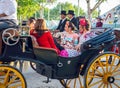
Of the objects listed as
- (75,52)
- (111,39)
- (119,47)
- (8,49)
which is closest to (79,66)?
(75,52)

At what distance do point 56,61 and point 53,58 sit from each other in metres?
0.07

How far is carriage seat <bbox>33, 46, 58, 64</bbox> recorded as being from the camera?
16.3ft

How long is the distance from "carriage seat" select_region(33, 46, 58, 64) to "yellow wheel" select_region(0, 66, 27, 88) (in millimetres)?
479

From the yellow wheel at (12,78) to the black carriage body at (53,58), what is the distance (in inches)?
8.8

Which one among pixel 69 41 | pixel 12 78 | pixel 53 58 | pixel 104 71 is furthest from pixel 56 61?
pixel 69 41

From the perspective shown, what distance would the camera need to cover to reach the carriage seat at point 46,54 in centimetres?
496

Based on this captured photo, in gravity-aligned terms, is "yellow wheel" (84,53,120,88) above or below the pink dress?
below

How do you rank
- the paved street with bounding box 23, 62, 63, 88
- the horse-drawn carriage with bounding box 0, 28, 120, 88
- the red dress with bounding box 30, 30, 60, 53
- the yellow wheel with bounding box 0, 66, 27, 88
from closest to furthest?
1. the yellow wheel with bounding box 0, 66, 27, 88
2. the horse-drawn carriage with bounding box 0, 28, 120, 88
3. the red dress with bounding box 30, 30, 60, 53
4. the paved street with bounding box 23, 62, 63, 88

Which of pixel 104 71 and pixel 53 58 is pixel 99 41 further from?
pixel 53 58

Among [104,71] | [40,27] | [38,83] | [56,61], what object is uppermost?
[40,27]

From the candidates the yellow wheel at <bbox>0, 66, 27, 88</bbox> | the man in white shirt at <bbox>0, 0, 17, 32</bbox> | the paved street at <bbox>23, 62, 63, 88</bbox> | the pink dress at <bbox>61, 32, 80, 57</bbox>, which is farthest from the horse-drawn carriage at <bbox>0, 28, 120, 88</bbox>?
the paved street at <bbox>23, 62, 63, 88</bbox>

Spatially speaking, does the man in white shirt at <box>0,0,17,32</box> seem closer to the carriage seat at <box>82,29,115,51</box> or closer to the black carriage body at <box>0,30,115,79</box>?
the black carriage body at <box>0,30,115,79</box>

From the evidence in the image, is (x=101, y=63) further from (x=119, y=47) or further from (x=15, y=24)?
(x=119, y=47)

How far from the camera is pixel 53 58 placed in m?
5.01
